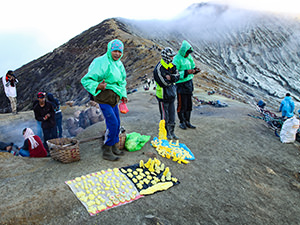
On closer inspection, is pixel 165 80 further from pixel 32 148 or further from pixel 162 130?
pixel 32 148

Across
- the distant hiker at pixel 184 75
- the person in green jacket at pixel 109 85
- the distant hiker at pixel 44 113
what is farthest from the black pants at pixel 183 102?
the distant hiker at pixel 44 113

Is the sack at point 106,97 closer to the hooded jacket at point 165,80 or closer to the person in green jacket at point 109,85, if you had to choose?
the person in green jacket at point 109,85

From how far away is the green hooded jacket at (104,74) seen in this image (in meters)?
3.43

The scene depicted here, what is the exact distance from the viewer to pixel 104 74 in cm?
354

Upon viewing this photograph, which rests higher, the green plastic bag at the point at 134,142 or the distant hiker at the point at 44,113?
the distant hiker at the point at 44,113

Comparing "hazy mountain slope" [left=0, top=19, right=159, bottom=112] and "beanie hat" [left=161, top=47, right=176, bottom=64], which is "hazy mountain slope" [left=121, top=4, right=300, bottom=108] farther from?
"beanie hat" [left=161, top=47, right=176, bottom=64]

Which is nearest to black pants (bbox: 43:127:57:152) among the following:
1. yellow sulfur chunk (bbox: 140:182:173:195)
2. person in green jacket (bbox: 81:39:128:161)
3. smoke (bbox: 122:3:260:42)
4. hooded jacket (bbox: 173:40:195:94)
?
person in green jacket (bbox: 81:39:128:161)

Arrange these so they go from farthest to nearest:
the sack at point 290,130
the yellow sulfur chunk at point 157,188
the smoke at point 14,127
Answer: the smoke at point 14,127
the sack at point 290,130
the yellow sulfur chunk at point 157,188

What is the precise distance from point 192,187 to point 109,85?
2.01m

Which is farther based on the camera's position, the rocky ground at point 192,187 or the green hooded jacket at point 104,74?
the green hooded jacket at point 104,74

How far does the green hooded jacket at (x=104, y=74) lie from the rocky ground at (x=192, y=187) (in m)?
1.19

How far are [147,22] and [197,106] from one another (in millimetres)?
47254

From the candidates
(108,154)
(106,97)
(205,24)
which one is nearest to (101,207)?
(108,154)

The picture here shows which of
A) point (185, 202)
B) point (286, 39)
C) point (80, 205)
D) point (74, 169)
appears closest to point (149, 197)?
point (185, 202)
